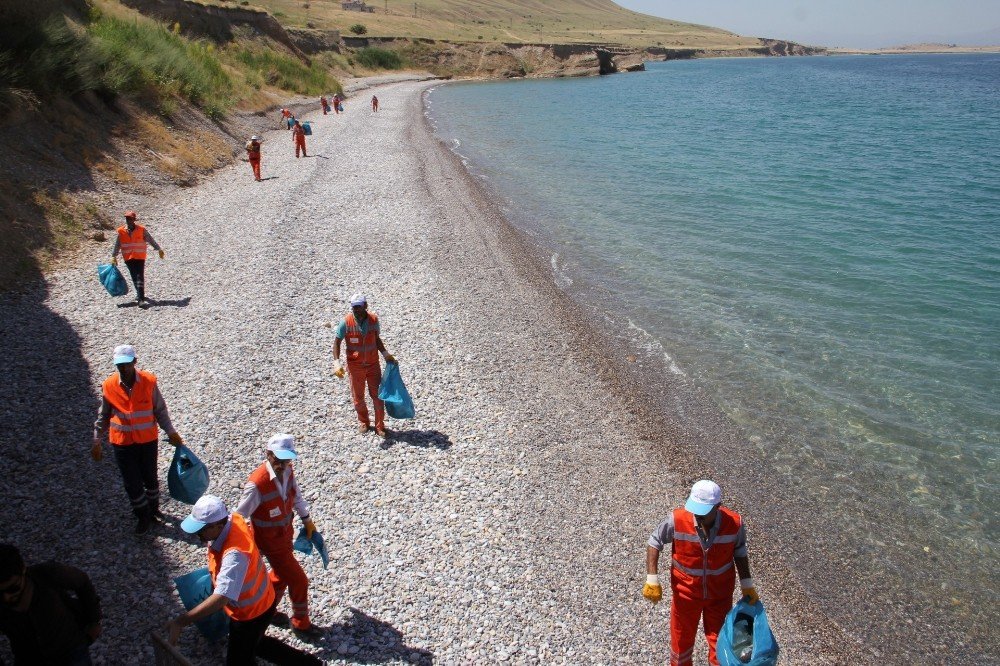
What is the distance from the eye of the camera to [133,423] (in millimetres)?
6891

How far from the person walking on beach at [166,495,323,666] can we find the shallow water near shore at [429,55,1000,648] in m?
7.59

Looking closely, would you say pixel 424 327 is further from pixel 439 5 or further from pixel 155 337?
pixel 439 5

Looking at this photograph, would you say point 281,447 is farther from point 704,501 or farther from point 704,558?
point 704,558

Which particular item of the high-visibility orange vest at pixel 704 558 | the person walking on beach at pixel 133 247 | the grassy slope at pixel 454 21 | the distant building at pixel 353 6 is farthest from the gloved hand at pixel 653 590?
the distant building at pixel 353 6

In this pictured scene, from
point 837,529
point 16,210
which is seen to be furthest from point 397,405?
point 16,210

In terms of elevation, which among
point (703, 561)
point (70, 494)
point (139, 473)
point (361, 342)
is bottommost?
point (70, 494)

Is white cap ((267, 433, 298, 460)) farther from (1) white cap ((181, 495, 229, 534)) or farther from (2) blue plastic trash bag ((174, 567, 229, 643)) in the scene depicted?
(2) blue plastic trash bag ((174, 567, 229, 643))

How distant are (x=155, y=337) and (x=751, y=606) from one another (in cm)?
1109

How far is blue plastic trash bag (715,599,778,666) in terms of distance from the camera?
5027 mm

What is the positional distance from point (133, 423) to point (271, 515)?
226cm

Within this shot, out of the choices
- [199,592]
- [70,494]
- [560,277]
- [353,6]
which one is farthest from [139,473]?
[353,6]

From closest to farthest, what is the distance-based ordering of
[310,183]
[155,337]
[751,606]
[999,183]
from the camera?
[751,606]
[155,337]
[310,183]
[999,183]

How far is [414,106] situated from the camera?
192 ft

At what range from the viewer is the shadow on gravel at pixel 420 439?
31.7ft
